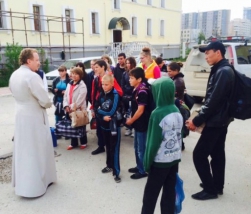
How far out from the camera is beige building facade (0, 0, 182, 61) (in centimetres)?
1759

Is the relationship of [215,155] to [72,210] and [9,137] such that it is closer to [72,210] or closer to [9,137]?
[72,210]

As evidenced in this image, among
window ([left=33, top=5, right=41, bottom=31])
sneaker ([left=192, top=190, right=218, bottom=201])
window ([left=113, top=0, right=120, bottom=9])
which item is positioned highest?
window ([left=113, top=0, right=120, bottom=9])

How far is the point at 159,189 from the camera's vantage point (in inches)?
99.2

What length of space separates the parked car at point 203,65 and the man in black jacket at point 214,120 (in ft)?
16.2

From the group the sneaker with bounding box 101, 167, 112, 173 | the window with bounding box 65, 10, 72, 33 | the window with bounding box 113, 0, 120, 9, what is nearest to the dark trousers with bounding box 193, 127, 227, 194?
the sneaker with bounding box 101, 167, 112, 173

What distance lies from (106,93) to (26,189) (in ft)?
5.49

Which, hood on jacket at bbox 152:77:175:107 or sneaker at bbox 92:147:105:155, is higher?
hood on jacket at bbox 152:77:175:107

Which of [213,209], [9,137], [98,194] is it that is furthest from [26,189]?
[9,137]

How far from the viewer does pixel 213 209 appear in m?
3.01

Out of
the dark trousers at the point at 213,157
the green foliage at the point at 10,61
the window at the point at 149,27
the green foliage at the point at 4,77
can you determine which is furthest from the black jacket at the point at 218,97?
the window at the point at 149,27

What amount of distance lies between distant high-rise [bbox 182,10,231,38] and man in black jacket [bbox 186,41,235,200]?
259 feet

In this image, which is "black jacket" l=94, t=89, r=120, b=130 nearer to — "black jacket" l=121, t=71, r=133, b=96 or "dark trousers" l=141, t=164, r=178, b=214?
"black jacket" l=121, t=71, r=133, b=96

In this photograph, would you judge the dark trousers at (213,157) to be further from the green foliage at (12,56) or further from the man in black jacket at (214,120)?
the green foliage at (12,56)

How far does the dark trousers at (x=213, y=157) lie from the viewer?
3023mm
